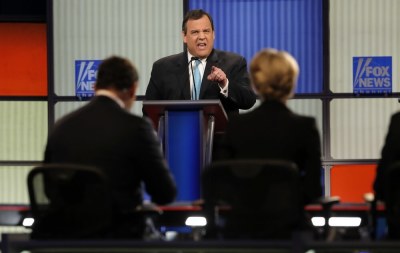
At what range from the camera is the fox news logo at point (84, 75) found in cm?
870

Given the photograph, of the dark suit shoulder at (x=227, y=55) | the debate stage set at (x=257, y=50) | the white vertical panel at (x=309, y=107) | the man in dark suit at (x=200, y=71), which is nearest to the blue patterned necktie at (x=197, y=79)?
the man in dark suit at (x=200, y=71)

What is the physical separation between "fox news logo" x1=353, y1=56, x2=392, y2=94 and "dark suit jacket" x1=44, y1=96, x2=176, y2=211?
5106 millimetres

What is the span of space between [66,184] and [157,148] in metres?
0.41

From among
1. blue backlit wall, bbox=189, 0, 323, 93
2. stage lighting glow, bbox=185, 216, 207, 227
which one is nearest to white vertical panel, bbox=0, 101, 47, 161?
blue backlit wall, bbox=189, 0, 323, 93

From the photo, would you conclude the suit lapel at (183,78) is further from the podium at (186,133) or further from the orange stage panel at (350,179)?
the orange stage panel at (350,179)

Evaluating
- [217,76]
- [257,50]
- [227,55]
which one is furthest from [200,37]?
[257,50]

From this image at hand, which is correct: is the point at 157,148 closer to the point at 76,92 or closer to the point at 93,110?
the point at 93,110

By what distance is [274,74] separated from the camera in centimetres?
369

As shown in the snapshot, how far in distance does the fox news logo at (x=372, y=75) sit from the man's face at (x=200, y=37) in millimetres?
3222

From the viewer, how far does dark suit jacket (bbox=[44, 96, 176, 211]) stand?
3621 millimetres

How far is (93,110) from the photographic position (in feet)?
12.1

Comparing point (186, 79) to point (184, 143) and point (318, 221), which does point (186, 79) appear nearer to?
point (184, 143)

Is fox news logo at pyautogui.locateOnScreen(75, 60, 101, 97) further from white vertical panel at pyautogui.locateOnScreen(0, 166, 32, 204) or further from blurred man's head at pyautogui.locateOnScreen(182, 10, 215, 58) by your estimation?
blurred man's head at pyautogui.locateOnScreen(182, 10, 215, 58)

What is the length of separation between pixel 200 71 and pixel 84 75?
A: 11.1 feet
